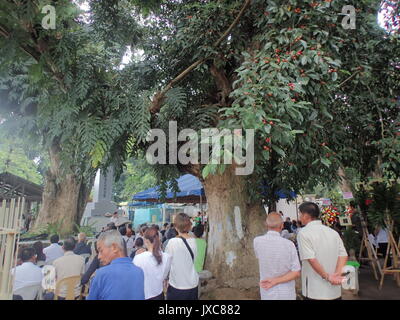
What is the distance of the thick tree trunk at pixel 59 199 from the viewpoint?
10.6 meters

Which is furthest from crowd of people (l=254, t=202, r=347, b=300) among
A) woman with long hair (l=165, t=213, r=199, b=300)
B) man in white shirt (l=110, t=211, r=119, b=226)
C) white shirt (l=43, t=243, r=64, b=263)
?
man in white shirt (l=110, t=211, r=119, b=226)

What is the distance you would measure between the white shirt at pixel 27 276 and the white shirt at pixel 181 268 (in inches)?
71.4

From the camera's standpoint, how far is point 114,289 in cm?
216

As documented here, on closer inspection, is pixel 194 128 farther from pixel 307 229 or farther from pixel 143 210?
pixel 143 210

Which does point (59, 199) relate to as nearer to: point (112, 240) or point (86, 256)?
point (86, 256)

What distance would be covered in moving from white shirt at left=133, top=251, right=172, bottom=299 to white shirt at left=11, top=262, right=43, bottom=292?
1.59 m

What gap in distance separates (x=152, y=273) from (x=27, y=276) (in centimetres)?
180

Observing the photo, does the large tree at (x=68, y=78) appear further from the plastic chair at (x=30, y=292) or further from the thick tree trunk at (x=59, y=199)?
the thick tree trunk at (x=59, y=199)

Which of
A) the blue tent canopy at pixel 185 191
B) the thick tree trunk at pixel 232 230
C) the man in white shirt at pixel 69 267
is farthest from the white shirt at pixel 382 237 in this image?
the man in white shirt at pixel 69 267

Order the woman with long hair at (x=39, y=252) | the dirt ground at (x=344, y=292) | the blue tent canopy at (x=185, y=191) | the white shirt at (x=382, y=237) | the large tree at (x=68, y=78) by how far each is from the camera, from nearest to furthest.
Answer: the large tree at (x=68, y=78), the woman with long hair at (x=39, y=252), the dirt ground at (x=344, y=292), the white shirt at (x=382, y=237), the blue tent canopy at (x=185, y=191)

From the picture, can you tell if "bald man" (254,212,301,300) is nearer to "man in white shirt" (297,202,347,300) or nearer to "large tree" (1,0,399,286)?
"man in white shirt" (297,202,347,300)

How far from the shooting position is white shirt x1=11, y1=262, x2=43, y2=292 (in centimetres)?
377

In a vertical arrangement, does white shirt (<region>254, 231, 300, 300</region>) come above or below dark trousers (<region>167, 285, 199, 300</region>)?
above

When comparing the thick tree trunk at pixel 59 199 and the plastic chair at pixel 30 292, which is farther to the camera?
the thick tree trunk at pixel 59 199
